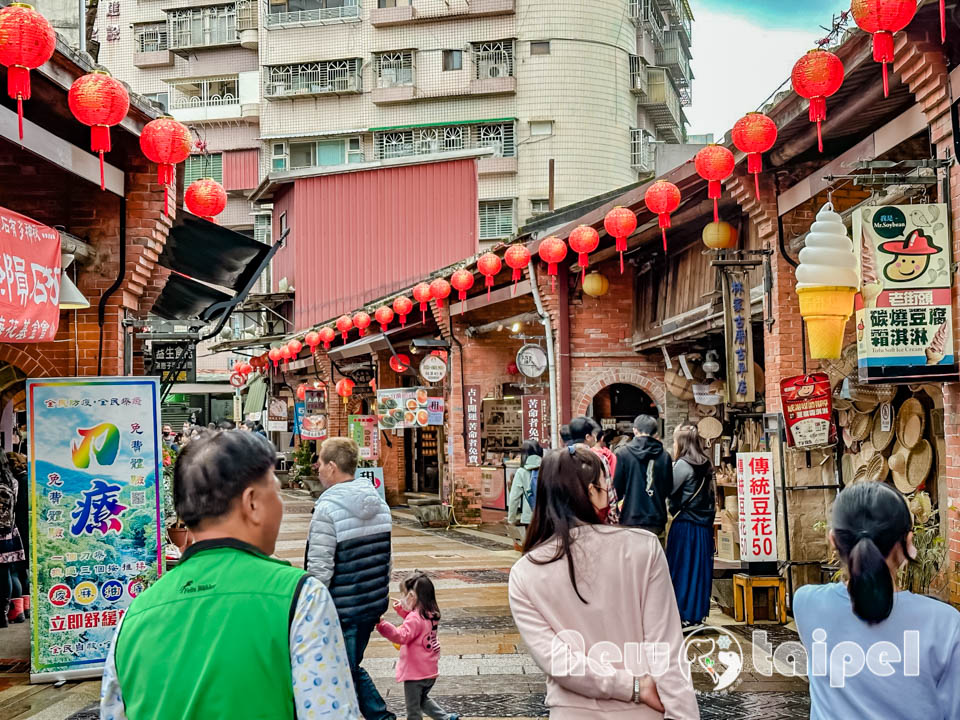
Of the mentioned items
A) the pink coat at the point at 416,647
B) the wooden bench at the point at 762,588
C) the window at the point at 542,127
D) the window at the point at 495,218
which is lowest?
the wooden bench at the point at 762,588

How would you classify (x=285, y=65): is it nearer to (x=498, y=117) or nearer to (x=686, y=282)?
(x=498, y=117)

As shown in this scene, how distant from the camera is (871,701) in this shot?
2.91 metres

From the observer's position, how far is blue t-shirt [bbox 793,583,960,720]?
2836 mm

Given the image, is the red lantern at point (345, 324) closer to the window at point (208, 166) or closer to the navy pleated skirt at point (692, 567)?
the navy pleated skirt at point (692, 567)

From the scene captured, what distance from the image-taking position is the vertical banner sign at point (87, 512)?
8102 millimetres

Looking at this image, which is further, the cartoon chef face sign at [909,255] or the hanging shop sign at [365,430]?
the hanging shop sign at [365,430]

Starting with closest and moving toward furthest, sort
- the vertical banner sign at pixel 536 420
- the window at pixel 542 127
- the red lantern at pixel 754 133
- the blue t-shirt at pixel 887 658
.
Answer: the blue t-shirt at pixel 887 658 < the red lantern at pixel 754 133 < the vertical banner sign at pixel 536 420 < the window at pixel 542 127

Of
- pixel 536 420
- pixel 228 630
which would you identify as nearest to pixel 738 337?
pixel 536 420

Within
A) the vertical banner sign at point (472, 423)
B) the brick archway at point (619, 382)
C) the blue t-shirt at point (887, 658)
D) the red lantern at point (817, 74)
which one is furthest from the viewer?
the vertical banner sign at point (472, 423)

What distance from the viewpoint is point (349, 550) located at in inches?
241

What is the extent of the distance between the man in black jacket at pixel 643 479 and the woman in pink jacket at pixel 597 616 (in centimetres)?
556

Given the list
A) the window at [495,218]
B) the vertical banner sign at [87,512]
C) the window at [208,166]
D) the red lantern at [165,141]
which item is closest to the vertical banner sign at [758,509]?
the vertical banner sign at [87,512]

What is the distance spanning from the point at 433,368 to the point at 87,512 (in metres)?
11.0

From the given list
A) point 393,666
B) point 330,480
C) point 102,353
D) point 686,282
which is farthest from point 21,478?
point 686,282
